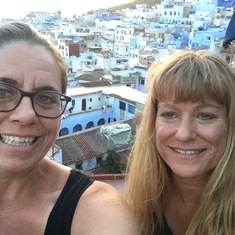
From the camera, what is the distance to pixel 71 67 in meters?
22.1

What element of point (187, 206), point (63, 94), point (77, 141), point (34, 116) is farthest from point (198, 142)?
point (77, 141)

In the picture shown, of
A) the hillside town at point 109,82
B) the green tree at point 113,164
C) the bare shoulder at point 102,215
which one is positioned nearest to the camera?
the bare shoulder at point 102,215

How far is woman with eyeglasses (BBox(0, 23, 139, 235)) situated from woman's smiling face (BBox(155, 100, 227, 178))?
44 cm

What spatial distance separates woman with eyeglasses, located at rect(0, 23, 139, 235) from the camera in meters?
1.49

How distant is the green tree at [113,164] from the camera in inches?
419

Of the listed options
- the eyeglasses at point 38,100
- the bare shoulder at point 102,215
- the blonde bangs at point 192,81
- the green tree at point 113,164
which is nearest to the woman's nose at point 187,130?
the blonde bangs at point 192,81

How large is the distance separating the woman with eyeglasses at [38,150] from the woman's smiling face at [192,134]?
44 cm

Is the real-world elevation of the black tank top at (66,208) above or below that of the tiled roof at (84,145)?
above

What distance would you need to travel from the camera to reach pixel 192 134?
180cm

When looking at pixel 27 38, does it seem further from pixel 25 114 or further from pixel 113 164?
pixel 113 164

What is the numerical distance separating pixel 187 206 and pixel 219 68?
0.83 m

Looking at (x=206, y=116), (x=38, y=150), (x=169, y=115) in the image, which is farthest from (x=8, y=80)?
(x=206, y=116)

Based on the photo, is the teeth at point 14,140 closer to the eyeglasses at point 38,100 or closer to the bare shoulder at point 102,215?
the eyeglasses at point 38,100

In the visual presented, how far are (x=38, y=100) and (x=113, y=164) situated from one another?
30.6 feet
